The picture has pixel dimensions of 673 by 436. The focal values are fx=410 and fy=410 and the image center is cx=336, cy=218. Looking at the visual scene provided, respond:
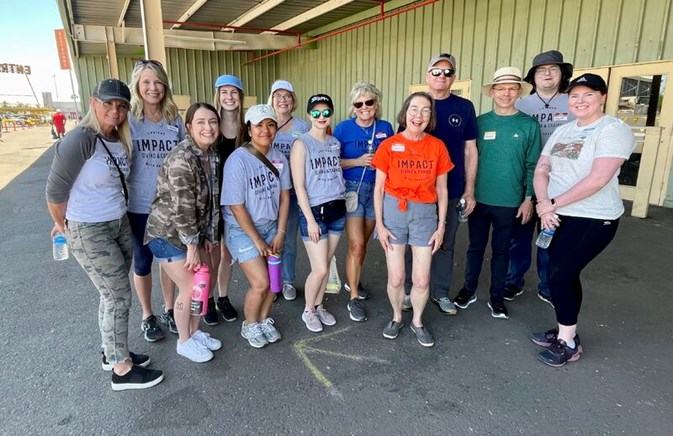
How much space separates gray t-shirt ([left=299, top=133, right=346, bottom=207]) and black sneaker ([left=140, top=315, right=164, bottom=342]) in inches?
56.4

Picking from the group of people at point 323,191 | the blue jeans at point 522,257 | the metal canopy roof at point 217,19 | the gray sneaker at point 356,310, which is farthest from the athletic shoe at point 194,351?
the metal canopy roof at point 217,19

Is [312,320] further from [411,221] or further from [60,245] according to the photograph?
[60,245]

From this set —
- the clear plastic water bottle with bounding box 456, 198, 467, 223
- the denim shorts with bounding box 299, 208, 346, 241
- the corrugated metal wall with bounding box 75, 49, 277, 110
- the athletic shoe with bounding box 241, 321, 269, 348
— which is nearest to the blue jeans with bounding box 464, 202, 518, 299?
the clear plastic water bottle with bounding box 456, 198, 467, 223

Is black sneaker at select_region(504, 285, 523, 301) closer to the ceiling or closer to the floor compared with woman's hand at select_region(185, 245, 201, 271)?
closer to the floor

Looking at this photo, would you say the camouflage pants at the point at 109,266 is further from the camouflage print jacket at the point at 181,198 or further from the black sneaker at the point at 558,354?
the black sneaker at the point at 558,354

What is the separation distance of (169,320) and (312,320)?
107 centimetres

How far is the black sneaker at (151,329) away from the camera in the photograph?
2910mm

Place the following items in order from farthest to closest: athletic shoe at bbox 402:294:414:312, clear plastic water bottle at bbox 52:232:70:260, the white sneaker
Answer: athletic shoe at bbox 402:294:414:312, the white sneaker, clear plastic water bottle at bbox 52:232:70:260

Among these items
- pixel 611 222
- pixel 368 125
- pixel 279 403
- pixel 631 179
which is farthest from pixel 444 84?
pixel 631 179

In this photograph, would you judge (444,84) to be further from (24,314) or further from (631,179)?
(631,179)

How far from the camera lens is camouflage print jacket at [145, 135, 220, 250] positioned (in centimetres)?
235

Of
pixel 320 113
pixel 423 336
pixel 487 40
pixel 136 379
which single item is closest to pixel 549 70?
pixel 320 113

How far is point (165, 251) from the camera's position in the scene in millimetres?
2439

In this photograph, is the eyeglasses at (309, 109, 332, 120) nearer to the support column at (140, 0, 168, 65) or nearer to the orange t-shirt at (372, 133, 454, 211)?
the orange t-shirt at (372, 133, 454, 211)
